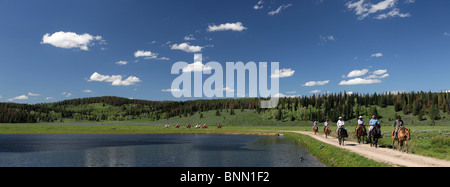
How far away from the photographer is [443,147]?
2834 centimetres

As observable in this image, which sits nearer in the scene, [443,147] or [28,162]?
[28,162]

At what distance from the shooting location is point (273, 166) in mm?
22609
